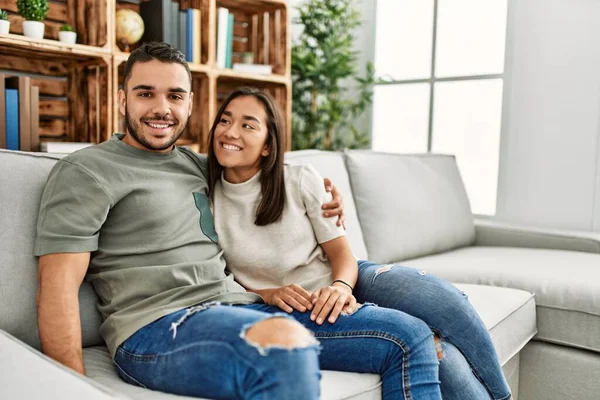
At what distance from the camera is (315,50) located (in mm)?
3350

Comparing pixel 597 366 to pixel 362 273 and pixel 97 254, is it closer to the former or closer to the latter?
pixel 362 273

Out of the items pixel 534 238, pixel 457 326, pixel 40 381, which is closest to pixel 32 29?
pixel 40 381

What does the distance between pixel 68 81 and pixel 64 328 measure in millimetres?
1698

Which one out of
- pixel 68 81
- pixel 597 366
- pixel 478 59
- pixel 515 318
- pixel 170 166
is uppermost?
pixel 478 59

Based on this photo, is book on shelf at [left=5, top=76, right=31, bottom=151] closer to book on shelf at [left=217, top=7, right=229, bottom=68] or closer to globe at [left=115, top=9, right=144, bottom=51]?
globe at [left=115, top=9, right=144, bottom=51]

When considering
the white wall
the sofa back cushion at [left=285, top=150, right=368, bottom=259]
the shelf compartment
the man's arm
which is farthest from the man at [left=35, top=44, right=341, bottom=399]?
the white wall

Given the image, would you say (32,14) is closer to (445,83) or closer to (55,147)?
(55,147)

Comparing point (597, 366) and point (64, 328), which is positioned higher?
point (64, 328)

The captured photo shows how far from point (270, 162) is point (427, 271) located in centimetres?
90

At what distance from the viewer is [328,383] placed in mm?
1110

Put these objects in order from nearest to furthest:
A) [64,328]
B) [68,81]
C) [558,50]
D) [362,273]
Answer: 1. [64,328]
2. [362,273]
3. [68,81]
4. [558,50]

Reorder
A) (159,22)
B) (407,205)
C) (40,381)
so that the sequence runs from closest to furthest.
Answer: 1. (40,381)
2. (407,205)
3. (159,22)

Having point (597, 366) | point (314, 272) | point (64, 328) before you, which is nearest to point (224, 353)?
A: point (64, 328)

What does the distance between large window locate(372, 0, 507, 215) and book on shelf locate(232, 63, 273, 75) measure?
108 cm
